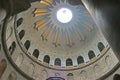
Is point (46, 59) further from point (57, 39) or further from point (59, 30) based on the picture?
point (59, 30)

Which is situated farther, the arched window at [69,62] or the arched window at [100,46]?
the arched window at [69,62]

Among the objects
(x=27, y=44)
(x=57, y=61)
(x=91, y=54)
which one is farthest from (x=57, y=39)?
(x=91, y=54)

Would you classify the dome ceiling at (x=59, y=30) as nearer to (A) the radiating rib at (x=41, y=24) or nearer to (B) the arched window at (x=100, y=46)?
(A) the radiating rib at (x=41, y=24)

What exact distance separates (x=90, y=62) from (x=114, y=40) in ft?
50.9

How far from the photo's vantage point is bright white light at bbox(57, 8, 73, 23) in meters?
21.6

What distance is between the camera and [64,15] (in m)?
22.0

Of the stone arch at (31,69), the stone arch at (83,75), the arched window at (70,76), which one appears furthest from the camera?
the arched window at (70,76)

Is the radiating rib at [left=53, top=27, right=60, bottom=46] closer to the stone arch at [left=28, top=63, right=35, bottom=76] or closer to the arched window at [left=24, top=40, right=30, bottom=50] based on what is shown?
the arched window at [left=24, top=40, right=30, bottom=50]

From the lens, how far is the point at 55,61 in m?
20.4

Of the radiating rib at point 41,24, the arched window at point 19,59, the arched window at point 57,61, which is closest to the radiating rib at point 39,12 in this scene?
the radiating rib at point 41,24

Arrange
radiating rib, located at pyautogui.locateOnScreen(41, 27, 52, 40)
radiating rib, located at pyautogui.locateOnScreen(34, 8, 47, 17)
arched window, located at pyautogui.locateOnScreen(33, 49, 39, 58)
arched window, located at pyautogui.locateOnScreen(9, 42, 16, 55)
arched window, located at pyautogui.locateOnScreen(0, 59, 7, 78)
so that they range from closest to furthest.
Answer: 1. arched window, located at pyautogui.locateOnScreen(0, 59, 7, 78)
2. arched window, located at pyautogui.locateOnScreen(9, 42, 16, 55)
3. arched window, located at pyautogui.locateOnScreen(33, 49, 39, 58)
4. radiating rib, located at pyautogui.locateOnScreen(34, 8, 47, 17)
5. radiating rib, located at pyautogui.locateOnScreen(41, 27, 52, 40)

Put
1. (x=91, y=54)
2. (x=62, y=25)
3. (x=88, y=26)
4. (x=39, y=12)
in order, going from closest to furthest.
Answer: (x=91, y=54), (x=39, y=12), (x=88, y=26), (x=62, y=25)

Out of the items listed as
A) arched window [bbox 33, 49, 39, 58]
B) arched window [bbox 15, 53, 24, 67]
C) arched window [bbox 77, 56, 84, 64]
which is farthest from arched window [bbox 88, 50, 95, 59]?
arched window [bbox 15, 53, 24, 67]

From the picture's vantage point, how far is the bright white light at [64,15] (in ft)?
70.9
